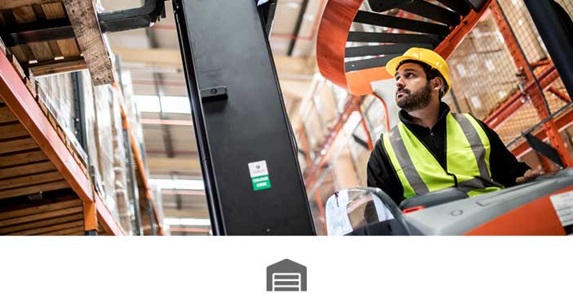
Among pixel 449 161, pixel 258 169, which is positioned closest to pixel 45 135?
pixel 258 169

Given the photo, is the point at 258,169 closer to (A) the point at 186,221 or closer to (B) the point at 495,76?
(B) the point at 495,76

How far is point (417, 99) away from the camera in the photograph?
2.92 m

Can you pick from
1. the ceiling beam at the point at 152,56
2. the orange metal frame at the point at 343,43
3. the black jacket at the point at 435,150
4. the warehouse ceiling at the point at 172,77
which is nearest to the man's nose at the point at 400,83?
the black jacket at the point at 435,150

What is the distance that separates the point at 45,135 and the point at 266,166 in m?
2.16

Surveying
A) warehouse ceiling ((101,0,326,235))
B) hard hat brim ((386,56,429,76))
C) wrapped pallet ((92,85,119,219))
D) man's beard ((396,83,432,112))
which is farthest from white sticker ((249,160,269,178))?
warehouse ceiling ((101,0,326,235))

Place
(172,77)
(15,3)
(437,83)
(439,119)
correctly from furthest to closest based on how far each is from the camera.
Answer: (172,77) < (15,3) < (437,83) < (439,119)

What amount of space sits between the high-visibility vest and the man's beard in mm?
195

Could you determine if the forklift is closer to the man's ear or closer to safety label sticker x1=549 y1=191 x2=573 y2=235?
safety label sticker x1=549 y1=191 x2=573 y2=235
